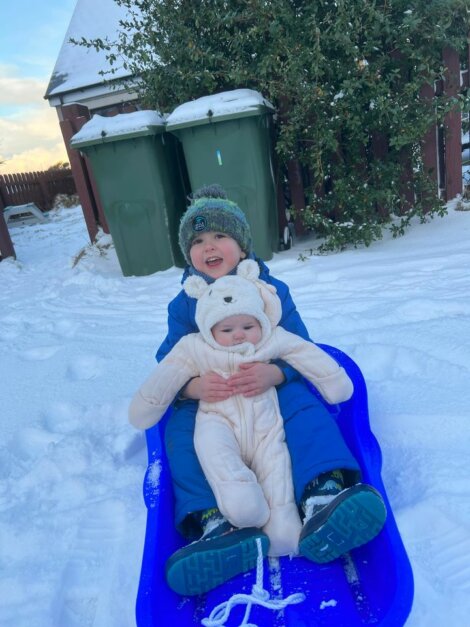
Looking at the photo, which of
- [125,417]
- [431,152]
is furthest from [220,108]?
[125,417]

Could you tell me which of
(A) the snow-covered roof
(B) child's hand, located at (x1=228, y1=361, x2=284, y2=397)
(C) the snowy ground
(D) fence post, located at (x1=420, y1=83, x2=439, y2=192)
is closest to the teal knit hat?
(B) child's hand, located at (x1=228, y1=361, x2=284, y2=397)

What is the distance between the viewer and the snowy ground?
50.4 inches

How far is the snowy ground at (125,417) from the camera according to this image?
1.28 metres

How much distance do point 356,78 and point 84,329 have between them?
2670 millimetres

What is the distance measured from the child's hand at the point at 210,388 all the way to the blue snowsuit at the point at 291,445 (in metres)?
0.09

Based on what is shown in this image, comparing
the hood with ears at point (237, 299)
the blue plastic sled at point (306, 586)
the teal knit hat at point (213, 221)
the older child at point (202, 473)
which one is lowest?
the blue plastic sled at point (306, 586)

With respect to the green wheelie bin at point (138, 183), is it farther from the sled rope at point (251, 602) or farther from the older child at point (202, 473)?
the sled rope at point (251, 602)

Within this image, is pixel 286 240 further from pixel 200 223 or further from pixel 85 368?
pixel 200 223

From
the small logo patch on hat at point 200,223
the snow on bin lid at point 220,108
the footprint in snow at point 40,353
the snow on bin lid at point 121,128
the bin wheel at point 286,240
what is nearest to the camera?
the small logo patch on hat at point 200,223

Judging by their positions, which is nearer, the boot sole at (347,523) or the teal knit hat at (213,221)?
the boot sole at (347,523)

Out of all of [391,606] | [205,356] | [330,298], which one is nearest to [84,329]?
[330,298]

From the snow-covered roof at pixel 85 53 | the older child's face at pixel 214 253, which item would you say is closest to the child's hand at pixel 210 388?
the older child's face at pixel 214 253

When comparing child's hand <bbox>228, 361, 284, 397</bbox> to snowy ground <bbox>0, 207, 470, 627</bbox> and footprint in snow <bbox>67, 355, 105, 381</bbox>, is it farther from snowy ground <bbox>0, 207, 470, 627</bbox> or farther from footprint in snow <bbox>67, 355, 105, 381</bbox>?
footprint in snow <bbox>67, 355, 105, 381</bbox>

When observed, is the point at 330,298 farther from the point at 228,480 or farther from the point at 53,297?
the point at 53,297
